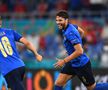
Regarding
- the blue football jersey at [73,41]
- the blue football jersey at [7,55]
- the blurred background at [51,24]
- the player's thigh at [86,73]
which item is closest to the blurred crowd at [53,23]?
the blurred background at [51,24]

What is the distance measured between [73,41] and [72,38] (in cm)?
7

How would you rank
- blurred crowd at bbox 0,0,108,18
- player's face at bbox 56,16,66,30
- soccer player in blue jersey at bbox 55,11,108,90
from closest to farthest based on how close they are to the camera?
soccer player in blue jersey at bbox 55,11,108,90
player's face at bbox 56,16,66,30
blurred crowd at bbox 0,0,108,18

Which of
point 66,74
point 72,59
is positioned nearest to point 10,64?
point 72,59

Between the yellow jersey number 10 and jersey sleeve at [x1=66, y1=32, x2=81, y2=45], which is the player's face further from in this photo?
the yellow jersey number 10

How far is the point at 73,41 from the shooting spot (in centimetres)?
1049

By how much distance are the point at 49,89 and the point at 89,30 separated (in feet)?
13.7

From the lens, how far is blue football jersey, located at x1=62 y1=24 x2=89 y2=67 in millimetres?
10523

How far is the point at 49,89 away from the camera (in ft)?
45.9

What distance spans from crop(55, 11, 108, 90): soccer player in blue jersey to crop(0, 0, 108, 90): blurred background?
4.53 metres

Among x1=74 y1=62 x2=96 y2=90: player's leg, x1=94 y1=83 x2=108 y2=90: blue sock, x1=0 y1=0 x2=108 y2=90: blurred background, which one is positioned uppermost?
x1=74 y1=62 x2=96 y2=90: player's leg

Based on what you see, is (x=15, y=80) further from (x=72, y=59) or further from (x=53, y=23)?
(x=53, y=23)

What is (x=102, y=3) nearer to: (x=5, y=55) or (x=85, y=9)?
(x=85, y=9)

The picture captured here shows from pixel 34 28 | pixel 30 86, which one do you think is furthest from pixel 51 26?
pixel 30 86

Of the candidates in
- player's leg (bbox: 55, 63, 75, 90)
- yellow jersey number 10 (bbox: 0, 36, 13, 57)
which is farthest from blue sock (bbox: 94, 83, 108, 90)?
yellow jersey number 10 (bbox: 0, 36, 13, 57)
